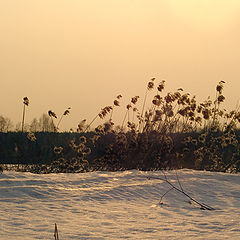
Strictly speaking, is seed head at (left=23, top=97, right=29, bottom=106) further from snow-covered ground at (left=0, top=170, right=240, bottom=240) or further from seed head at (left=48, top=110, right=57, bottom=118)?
snow-covered ground at (left=0, top=170, right=240, bottom=240)

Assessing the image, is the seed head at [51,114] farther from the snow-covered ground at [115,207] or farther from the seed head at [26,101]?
the snow-covered ground at [115,207]

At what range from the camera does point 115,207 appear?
14.8 ft

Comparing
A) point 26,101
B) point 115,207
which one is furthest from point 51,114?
point 115,207

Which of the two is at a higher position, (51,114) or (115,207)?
(51,114)

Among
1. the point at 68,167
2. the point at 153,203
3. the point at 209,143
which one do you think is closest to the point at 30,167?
the point at 68,167

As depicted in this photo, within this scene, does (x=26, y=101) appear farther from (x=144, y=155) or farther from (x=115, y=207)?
(x=115, y=207)

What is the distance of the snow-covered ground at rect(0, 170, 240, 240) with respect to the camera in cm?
345

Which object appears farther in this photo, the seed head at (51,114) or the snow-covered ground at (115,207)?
the seed head at (51,114)

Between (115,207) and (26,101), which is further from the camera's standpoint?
(26,101)

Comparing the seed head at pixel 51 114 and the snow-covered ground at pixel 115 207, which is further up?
the seed head at pixel 51 114

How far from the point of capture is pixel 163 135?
8.30 meters

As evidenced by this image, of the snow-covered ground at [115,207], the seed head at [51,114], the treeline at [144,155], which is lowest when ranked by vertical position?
the snow-covered ground at [115,207]

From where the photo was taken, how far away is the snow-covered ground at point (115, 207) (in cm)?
345

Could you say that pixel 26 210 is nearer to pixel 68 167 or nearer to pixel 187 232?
pixel 187 232
